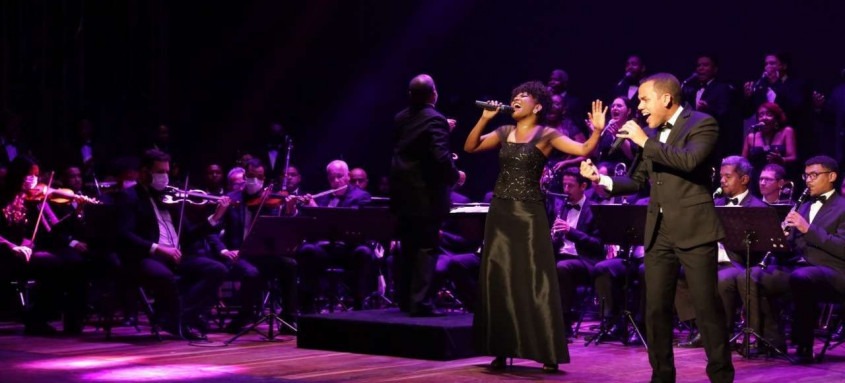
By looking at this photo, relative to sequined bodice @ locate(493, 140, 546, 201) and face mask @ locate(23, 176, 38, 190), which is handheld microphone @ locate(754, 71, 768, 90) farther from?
face mask @ locate(23, 176, 38, 190)

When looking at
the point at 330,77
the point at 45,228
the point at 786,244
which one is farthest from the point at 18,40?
the point at 786,244

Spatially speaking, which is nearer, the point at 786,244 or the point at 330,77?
the point at 786,244

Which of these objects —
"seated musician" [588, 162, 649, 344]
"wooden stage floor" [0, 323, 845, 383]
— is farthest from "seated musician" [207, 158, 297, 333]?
"seated musician" [588, 162, 649, 344]

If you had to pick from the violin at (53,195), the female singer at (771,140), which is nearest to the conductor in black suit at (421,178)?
the violin at (53,195)

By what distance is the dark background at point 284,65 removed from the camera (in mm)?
13445

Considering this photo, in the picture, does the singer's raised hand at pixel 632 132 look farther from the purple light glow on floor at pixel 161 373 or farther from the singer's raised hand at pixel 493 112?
the purple light glow on floor at pixel 161 373

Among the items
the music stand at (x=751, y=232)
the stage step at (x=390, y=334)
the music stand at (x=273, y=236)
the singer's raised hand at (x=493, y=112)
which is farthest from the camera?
the music stand at (x=273, y=236)

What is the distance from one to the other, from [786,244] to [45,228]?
5.99 m

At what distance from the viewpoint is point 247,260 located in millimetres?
9617

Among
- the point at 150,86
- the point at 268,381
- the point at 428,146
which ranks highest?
the point at 150,86

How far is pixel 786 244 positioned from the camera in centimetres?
750

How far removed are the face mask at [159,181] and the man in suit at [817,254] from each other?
189 inches

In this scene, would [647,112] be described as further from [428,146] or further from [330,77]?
[330,77]

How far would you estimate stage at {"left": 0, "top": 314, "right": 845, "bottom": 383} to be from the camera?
268 inches
